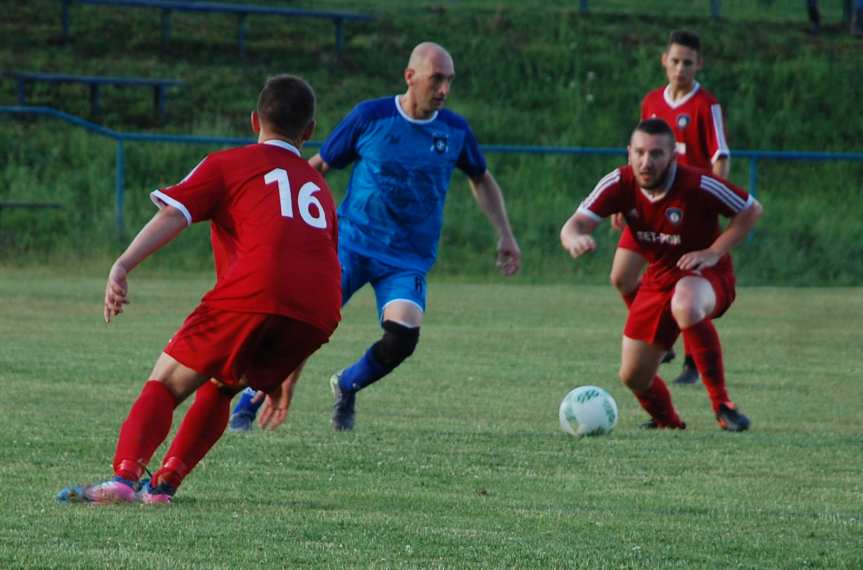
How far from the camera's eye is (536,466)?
6.99 m

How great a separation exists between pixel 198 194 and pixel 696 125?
5571 millimetres

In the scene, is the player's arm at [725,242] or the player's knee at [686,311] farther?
the player's knee at [686,311]

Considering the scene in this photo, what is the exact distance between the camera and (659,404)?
858 centimetres

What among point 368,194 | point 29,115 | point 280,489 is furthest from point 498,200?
point 29,115

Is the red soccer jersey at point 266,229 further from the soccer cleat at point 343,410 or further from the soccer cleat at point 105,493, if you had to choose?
the soccer cleat at point 343,410

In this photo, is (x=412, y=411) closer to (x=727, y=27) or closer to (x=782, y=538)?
(x=782, y=538)

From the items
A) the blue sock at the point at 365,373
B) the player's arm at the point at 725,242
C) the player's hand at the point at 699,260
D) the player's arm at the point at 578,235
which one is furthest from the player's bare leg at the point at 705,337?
the blue sock at the point at 365,373

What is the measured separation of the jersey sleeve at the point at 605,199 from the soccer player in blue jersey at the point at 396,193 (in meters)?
0.41

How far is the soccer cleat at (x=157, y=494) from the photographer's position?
563cm

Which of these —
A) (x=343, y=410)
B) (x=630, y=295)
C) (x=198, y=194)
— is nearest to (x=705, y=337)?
(x=630, y=295)

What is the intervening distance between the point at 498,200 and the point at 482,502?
2.94 meters

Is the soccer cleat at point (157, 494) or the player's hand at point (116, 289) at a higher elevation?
the player's hand at point (116, 289)

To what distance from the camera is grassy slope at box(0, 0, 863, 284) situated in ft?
71.7

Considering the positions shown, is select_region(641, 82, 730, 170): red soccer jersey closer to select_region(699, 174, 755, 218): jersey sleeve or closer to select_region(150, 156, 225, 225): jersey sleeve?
select_region(699, 174, 755, 218): jersey sleeve
